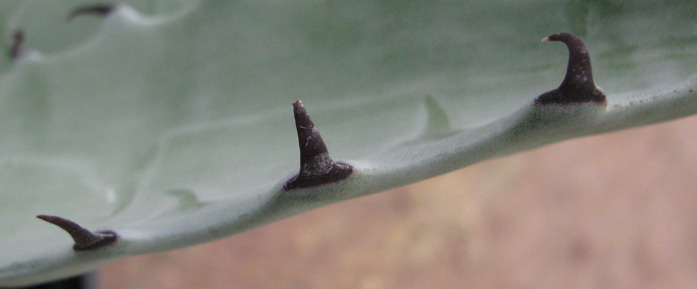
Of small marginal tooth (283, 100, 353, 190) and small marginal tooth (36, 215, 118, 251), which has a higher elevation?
small marginal tooth (283, 100, 353, 190)

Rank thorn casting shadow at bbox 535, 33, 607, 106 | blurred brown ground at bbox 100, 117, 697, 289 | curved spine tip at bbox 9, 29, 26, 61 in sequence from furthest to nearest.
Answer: blurred brown ground at bbox 100, 117, 697, 289, curved spine tip at bbox 9, 29, 26, 61, thorn casting shadow at bbox 535, 33, 607, 106

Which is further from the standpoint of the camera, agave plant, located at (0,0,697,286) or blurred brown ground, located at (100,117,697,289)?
blurred brown ground, located at (100,117,697,289)

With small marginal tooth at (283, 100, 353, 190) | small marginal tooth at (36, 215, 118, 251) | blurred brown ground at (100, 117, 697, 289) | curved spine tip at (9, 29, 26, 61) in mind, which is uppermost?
curved spine tip at (9, 29, 26, 61)

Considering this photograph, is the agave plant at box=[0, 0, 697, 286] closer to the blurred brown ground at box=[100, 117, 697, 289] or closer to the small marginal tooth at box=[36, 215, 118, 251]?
the small marginal tooth at box=[36, 215, 118, 251]

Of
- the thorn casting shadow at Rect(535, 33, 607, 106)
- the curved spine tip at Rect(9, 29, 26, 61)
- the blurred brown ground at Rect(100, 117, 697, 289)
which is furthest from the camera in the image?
the blurred brown ground at Rect(100, 117, 697, 289)

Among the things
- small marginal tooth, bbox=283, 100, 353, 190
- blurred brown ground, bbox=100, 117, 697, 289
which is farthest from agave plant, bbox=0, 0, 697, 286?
blurred brown ground, bbox=100, 117, 697, 289

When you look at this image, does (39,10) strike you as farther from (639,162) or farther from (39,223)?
(639,162)

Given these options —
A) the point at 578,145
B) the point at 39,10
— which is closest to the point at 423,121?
the point at 39,10
